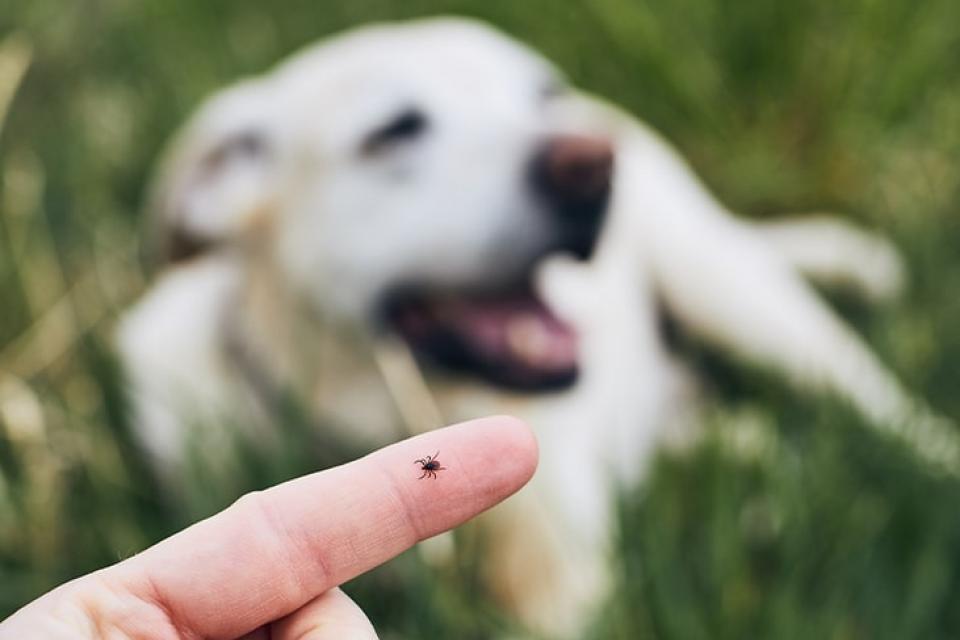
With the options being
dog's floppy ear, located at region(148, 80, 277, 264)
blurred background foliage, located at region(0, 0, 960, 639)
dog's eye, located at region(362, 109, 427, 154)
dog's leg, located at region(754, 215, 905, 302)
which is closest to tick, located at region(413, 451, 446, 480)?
blurred background foliage, located at region(0, 0, 960, 639)

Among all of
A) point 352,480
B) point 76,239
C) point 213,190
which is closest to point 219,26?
point 76,239

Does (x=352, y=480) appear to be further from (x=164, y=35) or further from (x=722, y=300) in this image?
(x=164, y=35)

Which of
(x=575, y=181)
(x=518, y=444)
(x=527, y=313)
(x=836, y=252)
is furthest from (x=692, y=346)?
(x=518, y=444)

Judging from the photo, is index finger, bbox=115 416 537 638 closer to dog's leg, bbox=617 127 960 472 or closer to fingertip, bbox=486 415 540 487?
fingertip, bbox=486 415 540 487

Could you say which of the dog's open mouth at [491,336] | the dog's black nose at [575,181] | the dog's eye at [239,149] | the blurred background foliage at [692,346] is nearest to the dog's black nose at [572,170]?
the dog's black nose at [575,181]

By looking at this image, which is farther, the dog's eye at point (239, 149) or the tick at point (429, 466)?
the dog's eye at point (239, 149)

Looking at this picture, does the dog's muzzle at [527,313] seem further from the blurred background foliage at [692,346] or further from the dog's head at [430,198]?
the blurred background foliage at [692,346]
